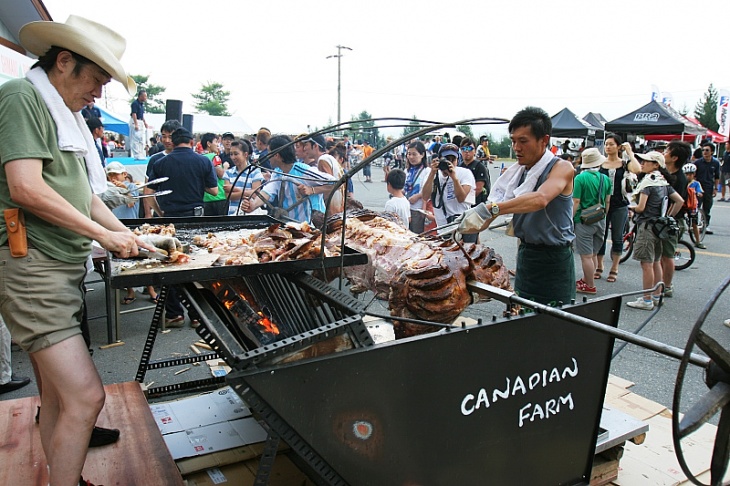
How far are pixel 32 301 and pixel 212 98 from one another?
7781 cm

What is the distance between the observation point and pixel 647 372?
4496 mm

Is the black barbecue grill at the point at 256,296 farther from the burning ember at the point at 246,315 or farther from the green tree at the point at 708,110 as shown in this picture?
the green tree at the point at 708,110

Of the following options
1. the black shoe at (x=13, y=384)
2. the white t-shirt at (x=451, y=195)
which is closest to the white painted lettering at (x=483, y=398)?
the black shoe at (x=13, y=384)

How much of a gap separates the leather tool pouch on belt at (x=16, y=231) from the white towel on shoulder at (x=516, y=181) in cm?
261

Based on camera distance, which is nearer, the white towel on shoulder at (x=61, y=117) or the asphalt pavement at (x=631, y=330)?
the white towel on shoulder at (x=61, y=117)

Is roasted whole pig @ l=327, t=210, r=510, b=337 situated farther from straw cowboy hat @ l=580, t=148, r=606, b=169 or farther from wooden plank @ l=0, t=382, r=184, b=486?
straw cowboy hat @ l=580, t=148, r=606, b=169

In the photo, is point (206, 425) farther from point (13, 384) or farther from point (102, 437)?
point (13, 384)

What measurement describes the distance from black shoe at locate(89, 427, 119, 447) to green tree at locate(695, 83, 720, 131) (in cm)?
5820

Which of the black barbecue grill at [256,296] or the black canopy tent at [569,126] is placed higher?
the black canopy tent at [569,126]

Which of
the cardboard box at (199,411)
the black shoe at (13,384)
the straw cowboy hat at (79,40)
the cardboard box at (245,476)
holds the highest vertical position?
the straw cowboy hat at (79,40)

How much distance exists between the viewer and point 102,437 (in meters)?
2.75

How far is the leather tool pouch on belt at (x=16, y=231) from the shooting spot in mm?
1964

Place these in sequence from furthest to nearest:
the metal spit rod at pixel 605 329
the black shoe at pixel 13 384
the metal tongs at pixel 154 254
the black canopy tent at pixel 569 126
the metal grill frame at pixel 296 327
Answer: the black canopy tent at pixel 569 126, the black shoe at pixel 13 384, the metal tongs at pixel 154 254, the metal grill frame at pixel 296 327, the metal spit rod at pixel 605 329

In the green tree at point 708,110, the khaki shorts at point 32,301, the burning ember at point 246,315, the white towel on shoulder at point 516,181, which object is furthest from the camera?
the green tree at point 708,110
